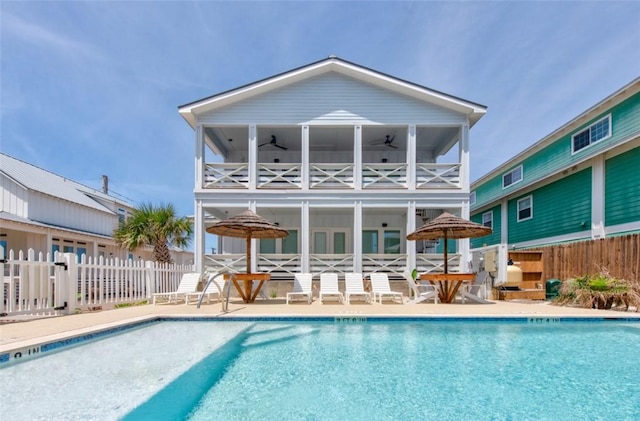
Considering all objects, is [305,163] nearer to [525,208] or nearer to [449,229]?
[449,229]

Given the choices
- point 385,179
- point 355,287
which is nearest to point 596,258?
point 385,179

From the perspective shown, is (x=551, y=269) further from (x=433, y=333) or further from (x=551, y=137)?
(x=433, y=333)

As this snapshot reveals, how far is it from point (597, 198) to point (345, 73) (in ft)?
33.9

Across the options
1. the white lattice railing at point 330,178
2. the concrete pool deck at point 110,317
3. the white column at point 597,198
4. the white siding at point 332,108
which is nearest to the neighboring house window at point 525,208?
the white column at point 597,198

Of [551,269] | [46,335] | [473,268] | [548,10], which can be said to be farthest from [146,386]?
[548,10]

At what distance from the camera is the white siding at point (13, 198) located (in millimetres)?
16625

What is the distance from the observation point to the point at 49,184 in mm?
19234

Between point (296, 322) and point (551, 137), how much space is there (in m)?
14.5

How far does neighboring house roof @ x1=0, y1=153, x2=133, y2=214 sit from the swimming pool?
16.2 metres

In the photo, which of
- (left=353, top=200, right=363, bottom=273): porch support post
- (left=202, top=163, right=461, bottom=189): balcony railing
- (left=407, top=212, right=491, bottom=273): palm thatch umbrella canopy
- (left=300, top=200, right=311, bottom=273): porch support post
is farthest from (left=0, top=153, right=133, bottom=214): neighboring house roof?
(left=407, top=212, right=491, bottom=273): palm thatch umbrella canopy

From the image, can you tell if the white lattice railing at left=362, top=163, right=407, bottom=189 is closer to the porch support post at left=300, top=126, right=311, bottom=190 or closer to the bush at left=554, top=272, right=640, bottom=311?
the porch support post at left=300, top=126, right=311, bottom=190

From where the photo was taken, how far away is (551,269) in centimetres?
1187

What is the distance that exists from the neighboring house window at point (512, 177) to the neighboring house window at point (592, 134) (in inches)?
159

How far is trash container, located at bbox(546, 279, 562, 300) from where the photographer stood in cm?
1104
